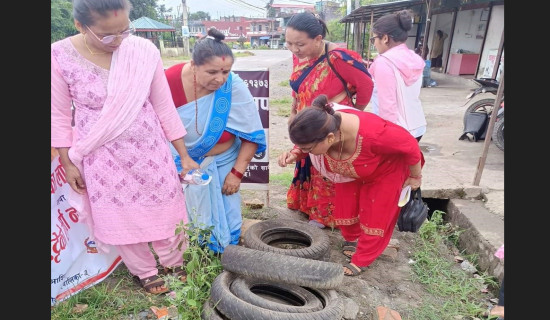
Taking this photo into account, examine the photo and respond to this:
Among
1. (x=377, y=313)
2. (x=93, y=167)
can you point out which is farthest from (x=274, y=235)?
(x=93, y=167)

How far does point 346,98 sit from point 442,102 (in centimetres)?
818

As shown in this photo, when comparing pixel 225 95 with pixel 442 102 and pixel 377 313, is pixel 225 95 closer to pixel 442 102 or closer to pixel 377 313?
pixel 377 313

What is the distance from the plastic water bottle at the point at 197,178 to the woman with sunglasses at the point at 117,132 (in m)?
0.08

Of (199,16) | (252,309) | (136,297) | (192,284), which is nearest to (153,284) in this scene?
(136,297)

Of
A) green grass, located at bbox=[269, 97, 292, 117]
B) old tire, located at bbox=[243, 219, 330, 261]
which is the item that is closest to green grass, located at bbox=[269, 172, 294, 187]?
old tire, located at bbox=[243, 219, 330, 261]

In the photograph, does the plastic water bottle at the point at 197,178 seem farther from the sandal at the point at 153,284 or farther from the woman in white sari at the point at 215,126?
the sandal at the point at 153,284

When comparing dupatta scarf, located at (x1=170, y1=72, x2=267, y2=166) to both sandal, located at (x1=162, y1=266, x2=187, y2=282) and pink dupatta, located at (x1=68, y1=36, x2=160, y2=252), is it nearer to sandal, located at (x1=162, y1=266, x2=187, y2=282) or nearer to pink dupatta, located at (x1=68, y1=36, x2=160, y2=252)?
pink dupatta, located at (x1=68, y1=36, x2=160, y2=252)

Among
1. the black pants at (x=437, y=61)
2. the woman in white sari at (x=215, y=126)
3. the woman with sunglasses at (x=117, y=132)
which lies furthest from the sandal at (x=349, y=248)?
the black pants at (x=437, y=61)

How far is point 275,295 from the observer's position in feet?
8.48

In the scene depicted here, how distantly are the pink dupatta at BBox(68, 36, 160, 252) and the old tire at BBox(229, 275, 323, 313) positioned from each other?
3.99 ft

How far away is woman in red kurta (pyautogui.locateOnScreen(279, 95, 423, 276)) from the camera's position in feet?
7.95

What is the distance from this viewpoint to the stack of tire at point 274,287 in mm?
2121

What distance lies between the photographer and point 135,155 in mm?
2350

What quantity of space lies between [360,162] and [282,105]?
813cm
